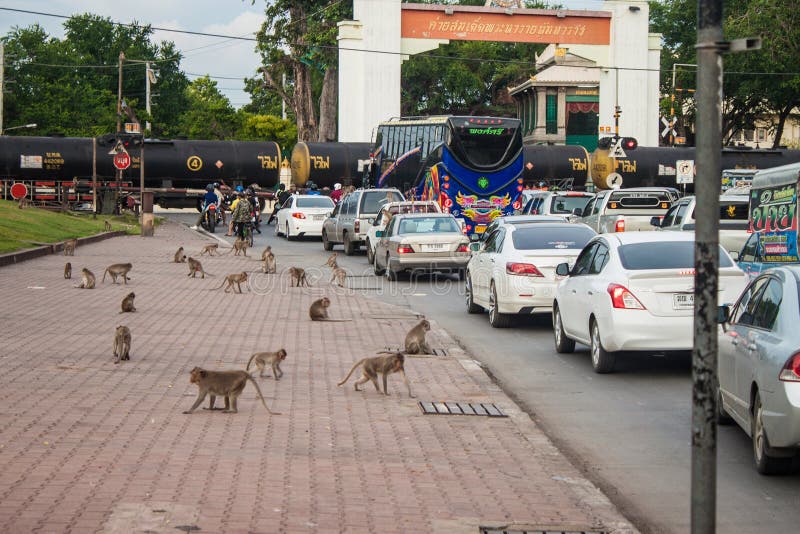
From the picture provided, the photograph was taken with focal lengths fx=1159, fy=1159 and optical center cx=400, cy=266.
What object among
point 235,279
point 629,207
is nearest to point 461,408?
point 235,279

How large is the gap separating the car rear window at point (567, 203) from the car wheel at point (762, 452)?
26028 mm

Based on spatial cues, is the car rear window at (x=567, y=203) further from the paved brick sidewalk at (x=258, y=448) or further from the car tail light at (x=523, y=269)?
the paved brick sidewalk at (x=258, y=448)

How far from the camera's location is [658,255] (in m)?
13.1

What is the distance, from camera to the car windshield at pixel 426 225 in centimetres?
2594

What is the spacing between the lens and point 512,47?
315 ft

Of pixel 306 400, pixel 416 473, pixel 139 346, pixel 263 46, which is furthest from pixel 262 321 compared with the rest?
pixel 263 46

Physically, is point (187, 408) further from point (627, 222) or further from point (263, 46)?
point (263, 46)

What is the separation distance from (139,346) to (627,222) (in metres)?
17.6

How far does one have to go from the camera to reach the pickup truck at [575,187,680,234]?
96.5ft

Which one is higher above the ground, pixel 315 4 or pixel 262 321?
pixel 315 4

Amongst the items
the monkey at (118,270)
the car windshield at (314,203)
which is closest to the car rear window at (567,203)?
the car windshield at (314,203)

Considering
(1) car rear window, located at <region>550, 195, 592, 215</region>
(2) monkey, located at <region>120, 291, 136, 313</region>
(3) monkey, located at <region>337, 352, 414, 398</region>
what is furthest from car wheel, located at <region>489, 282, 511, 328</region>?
(1) car rear window, located at <region>550, 195, 592, 215</region>

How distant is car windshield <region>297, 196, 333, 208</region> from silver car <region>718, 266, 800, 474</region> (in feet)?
105

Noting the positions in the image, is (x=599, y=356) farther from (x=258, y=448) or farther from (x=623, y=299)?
(x=258, y=448)
